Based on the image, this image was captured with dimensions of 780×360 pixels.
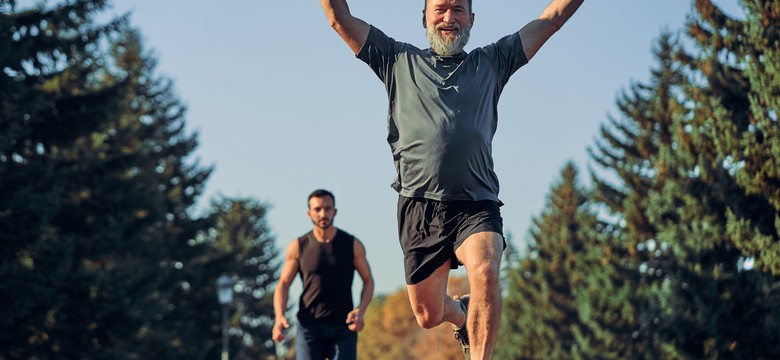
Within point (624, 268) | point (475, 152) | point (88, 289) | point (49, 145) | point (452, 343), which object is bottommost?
point (475, 152)

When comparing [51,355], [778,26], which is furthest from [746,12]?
[51,355]

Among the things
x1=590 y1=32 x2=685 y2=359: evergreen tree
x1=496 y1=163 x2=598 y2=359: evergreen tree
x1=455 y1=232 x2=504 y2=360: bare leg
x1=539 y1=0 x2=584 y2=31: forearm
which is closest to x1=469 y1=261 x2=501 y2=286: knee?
x1=455 y1=232 x2=504 y2=360: bare leg

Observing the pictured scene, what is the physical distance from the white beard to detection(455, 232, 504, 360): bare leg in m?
1.25

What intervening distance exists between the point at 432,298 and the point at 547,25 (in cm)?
200

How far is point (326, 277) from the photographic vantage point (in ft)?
38.8

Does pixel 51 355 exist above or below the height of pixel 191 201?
below

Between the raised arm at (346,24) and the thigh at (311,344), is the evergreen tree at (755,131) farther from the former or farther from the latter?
the raised arm at (346,24)

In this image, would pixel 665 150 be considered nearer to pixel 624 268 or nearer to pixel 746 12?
pixel 746 12

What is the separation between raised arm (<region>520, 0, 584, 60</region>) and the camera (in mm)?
8039

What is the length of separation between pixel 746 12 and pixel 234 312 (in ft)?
114

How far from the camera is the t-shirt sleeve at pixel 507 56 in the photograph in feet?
26.3

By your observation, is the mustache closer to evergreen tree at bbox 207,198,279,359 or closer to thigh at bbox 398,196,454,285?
thigh at bbox 398,196,454,285

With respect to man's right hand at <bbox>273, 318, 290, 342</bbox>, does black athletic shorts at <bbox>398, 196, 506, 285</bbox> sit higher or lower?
lower

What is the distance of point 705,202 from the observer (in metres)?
28.9
